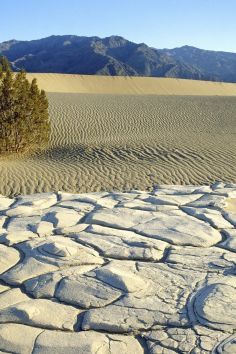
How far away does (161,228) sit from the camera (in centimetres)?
492

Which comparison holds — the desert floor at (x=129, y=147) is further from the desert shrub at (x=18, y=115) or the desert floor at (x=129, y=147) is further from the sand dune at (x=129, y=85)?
the sand dune at (x=129, y=85)

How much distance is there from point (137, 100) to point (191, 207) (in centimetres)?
1590

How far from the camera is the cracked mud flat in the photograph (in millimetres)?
3053

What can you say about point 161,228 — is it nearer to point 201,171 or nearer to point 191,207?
point 191,207

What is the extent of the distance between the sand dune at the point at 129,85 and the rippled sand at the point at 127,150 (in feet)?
105

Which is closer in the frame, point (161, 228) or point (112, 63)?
point (161, 228)

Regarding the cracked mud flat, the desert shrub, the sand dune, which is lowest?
the cracked mud flat

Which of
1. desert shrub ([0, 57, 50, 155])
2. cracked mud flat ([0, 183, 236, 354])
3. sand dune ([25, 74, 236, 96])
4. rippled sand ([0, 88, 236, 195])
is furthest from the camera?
sand dune ([25, 74, 236, 96])

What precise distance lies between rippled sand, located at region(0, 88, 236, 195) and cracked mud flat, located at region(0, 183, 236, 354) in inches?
116

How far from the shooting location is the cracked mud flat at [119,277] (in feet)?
10.0

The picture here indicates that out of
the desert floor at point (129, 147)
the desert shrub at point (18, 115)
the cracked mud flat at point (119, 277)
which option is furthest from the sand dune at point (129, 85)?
the cracked mud flat at point (119, 277)

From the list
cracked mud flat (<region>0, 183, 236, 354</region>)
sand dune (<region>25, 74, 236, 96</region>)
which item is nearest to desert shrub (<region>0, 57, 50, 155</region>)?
cracked mud flat (<region>0, 183, 236, 354</region>)

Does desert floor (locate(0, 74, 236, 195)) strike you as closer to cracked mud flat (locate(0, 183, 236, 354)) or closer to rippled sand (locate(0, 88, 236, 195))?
rippled sand (locate(0, 88, 236, 195))

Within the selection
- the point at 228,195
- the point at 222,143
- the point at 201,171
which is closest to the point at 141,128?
the point at 222,143
